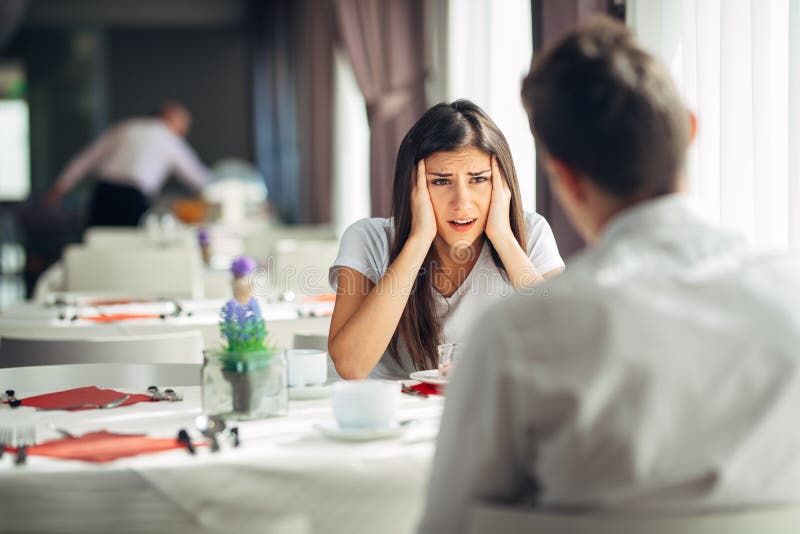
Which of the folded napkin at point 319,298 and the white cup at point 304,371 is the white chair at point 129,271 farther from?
the white cup at point 304,371

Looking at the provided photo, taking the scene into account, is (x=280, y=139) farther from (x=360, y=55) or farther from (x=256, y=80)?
(x=360, y=55)

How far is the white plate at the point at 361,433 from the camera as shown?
4.70ft

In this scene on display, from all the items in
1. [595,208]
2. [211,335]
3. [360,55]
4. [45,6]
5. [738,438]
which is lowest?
[211,335]

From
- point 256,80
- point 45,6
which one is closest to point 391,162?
point 256,80

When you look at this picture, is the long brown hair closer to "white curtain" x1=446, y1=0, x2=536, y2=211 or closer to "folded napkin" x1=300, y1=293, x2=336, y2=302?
"folded napkin" x1=300, y1=293, x2=336, y2=302

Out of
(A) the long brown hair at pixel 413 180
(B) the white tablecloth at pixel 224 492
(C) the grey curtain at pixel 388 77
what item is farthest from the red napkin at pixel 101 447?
(C) the grey curtain at pixel 388 77

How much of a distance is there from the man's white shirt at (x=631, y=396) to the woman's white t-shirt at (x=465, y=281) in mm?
1289

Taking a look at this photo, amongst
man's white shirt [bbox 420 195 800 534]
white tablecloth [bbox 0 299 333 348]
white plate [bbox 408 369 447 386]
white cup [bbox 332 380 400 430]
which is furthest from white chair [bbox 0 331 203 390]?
man's white shirt [bbox 420 195 800 534]

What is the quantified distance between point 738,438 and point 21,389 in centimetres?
147

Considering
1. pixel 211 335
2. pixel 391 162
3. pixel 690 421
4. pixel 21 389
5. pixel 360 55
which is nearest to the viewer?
pixel 690 421

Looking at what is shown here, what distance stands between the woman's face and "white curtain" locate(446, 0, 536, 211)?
5.44ft

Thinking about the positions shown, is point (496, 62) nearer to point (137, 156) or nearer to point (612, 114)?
point (612, 114)

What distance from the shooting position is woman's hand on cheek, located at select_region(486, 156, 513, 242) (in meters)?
2.39

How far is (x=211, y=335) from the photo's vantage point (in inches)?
118
